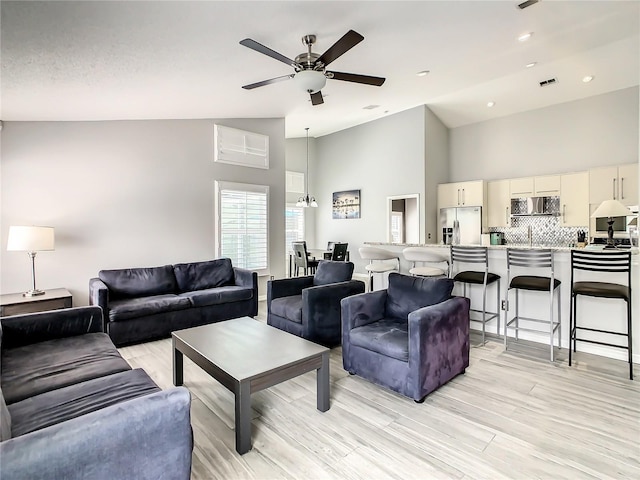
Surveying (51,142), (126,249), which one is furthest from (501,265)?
(51,142)

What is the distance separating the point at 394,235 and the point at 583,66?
463 cm

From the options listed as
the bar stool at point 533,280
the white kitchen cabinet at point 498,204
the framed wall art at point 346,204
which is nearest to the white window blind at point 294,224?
the framed wall art at point 346,204

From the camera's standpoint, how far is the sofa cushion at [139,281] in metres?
4.26

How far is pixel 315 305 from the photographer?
356 cm

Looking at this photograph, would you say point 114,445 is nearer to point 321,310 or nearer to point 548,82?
point 321,310

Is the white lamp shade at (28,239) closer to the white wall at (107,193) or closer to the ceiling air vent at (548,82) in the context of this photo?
the white wall at (107,193)

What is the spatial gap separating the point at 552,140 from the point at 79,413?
813 centimetres

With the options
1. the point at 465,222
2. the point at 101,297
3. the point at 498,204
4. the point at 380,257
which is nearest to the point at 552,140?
the point at 498,204

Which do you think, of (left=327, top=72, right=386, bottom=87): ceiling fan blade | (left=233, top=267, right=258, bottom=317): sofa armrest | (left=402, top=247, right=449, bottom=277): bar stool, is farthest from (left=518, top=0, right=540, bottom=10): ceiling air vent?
(left=233, top=267, right=258, bottom=317): sofa armrest

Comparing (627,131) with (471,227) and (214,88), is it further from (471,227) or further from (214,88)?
(214,88)

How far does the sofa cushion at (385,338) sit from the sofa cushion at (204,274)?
2805 mm

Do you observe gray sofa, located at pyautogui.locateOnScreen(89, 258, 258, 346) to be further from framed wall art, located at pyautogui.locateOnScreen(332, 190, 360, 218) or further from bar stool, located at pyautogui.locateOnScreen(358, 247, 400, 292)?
framed wall art, located at pyautogui.locateOnScreen(332, 190, 360, 218)

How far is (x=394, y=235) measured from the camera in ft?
27.2

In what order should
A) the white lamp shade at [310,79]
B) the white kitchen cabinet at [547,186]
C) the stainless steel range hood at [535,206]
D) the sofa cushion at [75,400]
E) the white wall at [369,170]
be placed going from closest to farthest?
the sofa cushion at [75,400]
the white lamp shade at [310,79]
the white kitchen cabinet at [547,186]
the stainless steel range hood at [535,206]
the white wall at [369,170]
